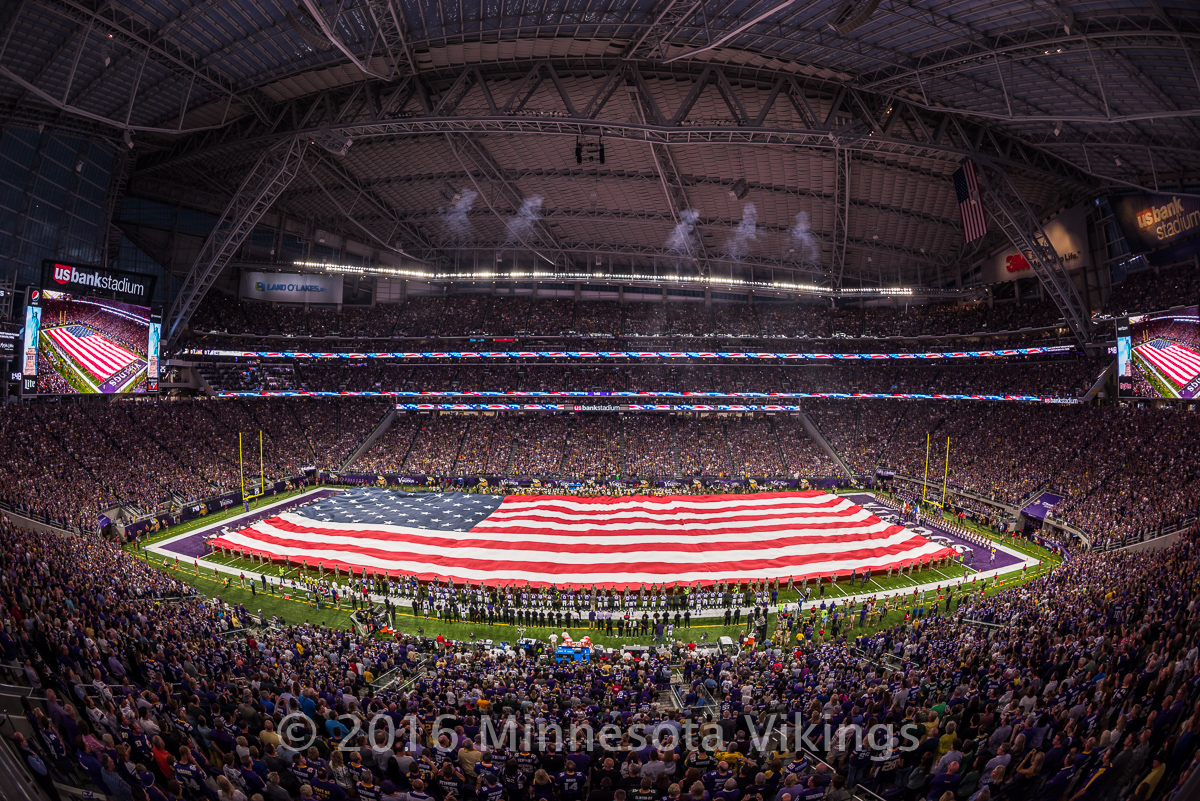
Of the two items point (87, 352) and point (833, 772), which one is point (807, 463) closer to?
point (833, 772)

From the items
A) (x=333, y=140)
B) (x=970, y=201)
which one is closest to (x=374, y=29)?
(x=333, y=140)

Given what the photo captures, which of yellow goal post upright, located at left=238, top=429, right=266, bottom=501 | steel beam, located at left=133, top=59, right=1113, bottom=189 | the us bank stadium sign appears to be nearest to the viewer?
steel beam, located at left=133, top=59, right=1113, bottom=189

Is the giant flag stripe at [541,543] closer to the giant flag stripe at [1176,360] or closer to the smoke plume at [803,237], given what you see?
the giant flag stripe at [1176,360]

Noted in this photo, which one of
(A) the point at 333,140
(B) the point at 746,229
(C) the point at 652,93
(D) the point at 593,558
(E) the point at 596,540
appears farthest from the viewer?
(B) the point at 746,229

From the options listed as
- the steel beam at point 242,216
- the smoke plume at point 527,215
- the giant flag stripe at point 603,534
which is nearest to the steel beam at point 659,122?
the steel beam at point 242,216

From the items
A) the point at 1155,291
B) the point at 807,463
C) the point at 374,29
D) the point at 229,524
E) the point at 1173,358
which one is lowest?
the point at 229,524

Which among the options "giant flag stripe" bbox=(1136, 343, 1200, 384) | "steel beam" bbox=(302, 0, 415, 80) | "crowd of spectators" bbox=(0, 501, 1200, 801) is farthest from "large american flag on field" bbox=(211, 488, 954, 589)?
"steel beam" bbox=(302, 0, 415, 80)

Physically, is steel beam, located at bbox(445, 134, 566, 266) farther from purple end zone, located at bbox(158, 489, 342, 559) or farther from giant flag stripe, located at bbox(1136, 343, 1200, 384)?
giant flag stripe, located at bbox(1136, 343, 1200, 384)
